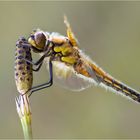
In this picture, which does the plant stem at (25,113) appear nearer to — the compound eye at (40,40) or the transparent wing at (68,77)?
the compound eye at (40,40)

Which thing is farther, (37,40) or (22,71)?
(37,40)

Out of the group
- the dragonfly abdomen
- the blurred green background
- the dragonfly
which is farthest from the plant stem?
the blurred green background

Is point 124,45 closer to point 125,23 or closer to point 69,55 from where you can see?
point 125,23

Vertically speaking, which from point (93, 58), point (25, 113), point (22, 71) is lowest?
point (25, 113)

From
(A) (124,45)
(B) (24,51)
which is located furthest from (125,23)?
(B) (24,51)

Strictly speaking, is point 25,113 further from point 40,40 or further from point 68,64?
point 68,64

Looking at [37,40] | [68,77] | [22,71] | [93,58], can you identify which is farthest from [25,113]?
[93,58]

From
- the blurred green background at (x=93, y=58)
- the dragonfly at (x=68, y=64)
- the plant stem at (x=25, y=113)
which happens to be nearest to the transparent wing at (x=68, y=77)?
the dragonfly at (x=68, y=64)

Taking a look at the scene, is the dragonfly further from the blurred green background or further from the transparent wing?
the blurred green background
